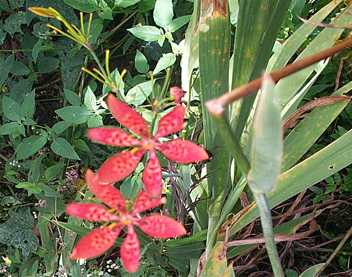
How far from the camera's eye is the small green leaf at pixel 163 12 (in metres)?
1.26

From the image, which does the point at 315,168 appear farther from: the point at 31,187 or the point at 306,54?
the point at 31,187

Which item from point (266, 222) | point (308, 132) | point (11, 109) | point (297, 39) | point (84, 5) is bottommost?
point (266, 222)

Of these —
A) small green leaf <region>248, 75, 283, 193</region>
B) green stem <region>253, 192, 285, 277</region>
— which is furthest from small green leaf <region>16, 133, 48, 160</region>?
small green leaf <region>248, 75, 283, 193</region>

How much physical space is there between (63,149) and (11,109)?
0.14m

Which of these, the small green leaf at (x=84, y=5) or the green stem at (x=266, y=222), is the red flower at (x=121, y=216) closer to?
the green stem at (x=266, y=222)

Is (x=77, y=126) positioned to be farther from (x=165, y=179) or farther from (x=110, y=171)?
(x=110, y=171)

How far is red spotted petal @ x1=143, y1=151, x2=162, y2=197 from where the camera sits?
2.31 ft

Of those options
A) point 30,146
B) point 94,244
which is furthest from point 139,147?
point 30,146

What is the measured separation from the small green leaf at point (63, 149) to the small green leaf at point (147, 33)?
0.26 meters

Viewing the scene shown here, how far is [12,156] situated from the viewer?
1556 mm

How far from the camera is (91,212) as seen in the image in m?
0.74

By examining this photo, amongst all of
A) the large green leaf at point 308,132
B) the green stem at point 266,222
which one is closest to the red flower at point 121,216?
the green stem at point 266,222

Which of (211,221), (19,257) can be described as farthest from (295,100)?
(19,257)

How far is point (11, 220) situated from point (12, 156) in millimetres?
155
